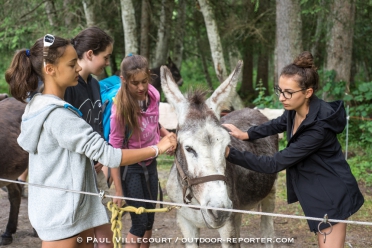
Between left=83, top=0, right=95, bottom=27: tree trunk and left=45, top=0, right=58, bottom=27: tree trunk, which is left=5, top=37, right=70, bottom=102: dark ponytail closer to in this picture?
left=83, top=0, right=95, bottom=27: tree trunk

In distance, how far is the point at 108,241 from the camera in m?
3.70

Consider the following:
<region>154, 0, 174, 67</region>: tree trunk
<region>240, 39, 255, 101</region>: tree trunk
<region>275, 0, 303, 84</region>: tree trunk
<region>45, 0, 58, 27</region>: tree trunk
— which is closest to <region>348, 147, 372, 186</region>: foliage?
<region>275, 0, 303, 84</region>: tree trunk

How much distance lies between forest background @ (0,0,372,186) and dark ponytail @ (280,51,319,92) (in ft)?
16.0

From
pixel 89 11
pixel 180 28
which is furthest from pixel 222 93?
pixel 180 28

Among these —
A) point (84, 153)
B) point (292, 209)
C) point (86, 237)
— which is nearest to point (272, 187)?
point (292, 209)

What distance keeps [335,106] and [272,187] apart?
1.90 m

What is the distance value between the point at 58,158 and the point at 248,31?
11171 mm

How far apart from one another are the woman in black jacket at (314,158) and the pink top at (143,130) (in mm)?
901

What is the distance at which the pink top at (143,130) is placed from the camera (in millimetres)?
3654

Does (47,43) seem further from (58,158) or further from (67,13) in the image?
(67,13)

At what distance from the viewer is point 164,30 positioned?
13.8 meters

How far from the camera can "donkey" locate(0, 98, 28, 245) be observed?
16.6ft

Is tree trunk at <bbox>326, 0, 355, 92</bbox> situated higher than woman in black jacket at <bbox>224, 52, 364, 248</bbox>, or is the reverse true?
tree trunk at <bbox>326, 0, 355, 92</bbox>

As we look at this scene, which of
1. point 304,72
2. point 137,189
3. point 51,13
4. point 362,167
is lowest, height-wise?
point 362,167
